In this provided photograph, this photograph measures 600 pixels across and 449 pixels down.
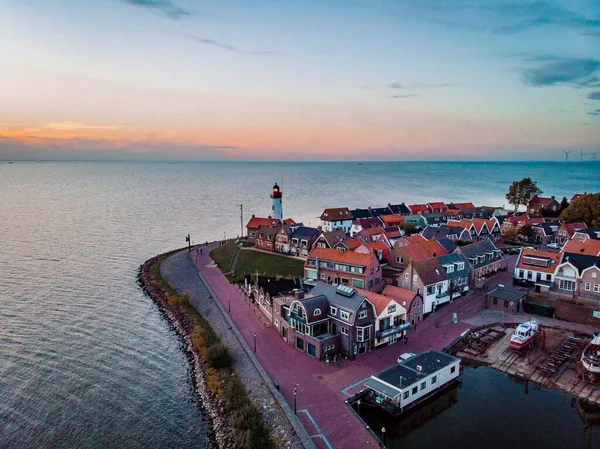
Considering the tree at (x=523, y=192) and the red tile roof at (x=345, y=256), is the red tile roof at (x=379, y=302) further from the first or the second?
the tree at (x=523, y=192)

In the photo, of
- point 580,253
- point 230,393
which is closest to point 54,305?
point 230,393

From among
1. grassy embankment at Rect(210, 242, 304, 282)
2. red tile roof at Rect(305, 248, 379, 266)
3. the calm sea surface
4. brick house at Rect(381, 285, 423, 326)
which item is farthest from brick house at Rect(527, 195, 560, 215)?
the calm sea surface

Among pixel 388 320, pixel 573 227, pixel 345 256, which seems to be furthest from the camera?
pixel 573 227

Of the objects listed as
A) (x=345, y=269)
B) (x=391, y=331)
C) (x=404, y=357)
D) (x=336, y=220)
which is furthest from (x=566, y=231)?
(x=404, y=357)

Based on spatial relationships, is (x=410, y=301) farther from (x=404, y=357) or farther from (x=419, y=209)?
(x=419, y=209)

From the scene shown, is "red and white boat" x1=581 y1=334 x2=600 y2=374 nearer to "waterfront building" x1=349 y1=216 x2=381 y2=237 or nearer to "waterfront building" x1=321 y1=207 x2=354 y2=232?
"waterfront building" x1=349 y1=216 x2=381 y2=237

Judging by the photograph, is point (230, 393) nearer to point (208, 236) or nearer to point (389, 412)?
point (389, 412)

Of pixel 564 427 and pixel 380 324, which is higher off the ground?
pixel 380 324
